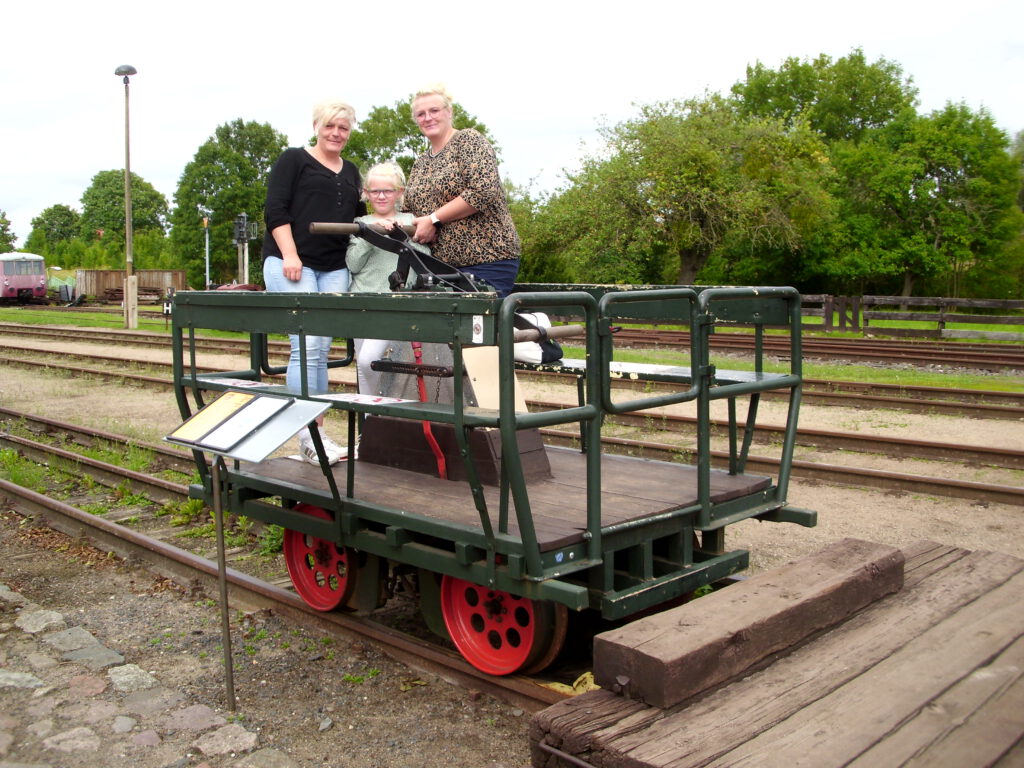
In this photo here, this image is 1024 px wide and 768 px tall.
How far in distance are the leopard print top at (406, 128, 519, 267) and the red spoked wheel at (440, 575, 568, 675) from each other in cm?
175

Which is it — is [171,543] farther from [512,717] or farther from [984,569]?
→ [984,569]

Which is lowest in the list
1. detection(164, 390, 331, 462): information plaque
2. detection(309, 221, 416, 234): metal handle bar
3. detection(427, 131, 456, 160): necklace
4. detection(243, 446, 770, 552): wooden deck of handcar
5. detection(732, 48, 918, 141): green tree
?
detection(243, 446, 770, 552): wooden deck of handcar

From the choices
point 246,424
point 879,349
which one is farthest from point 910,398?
point 246,424

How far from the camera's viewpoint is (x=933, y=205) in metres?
41.8

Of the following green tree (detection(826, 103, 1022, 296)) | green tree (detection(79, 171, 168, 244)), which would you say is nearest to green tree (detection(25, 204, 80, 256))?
green tree (detection(79, 171, 168, 244))

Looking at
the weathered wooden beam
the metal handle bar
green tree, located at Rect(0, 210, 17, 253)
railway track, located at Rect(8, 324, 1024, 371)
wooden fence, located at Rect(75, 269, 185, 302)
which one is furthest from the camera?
green tree, located at Rect(0, 210, 17, 253)

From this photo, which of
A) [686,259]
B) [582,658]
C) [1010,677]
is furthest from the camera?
[686,259]

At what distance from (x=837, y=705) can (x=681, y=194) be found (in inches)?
1205

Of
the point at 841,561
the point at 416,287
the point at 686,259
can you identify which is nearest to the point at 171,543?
the point at 416,287

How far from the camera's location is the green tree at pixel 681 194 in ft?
105

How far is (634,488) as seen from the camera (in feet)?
13.8

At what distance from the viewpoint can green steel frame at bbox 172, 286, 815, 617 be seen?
3238 millimetres

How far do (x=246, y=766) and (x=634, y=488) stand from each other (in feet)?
6.26

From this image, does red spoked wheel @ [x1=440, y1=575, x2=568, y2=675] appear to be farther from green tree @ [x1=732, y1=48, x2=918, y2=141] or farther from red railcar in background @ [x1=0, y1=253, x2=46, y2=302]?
green tree @ [x1=732, y1=48, x2=918, y2=141]
